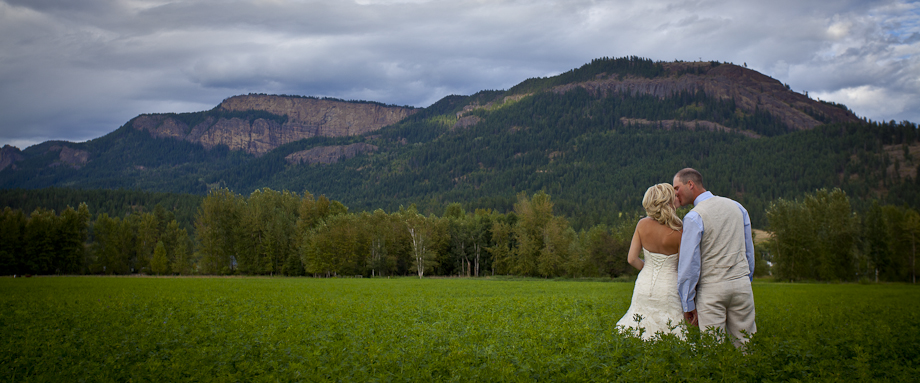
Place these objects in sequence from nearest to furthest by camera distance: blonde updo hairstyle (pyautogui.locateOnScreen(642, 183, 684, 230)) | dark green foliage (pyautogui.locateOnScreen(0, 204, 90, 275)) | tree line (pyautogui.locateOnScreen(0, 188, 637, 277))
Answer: blonde updo hairstyle (pyautogui.locateOnScreen(642, 183, 684, 230)), dark green foliage (pyautogui.locateOnScreen(0, 204, 90, 275)), tree line (pyautogui.locateOnScreen(0, 188, 637, 277))

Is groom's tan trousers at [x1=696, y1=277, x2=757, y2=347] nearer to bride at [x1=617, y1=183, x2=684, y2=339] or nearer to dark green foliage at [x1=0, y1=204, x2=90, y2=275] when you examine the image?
bride at [x1=617, y1=183, x2=684, y2=339]

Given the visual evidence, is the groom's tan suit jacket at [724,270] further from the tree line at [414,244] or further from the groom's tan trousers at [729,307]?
the tree line at [414,244]

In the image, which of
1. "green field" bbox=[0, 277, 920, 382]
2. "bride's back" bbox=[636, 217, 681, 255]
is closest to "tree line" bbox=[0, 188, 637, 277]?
"green field" bbox=[0, 277, 920, 382]

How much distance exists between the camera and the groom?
24.1ft

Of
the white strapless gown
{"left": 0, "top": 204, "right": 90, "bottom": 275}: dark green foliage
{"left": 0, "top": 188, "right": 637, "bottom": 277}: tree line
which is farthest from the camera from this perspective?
{"left": 0, "top": 188, "right": 637, "bottom": 277}: tree line

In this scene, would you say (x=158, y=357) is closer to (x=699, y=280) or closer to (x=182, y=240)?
(x=699, y=280)

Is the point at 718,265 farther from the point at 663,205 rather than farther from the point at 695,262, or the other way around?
the point at 663,205

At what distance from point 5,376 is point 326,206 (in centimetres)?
8295

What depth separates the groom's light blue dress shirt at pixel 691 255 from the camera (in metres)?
7.33

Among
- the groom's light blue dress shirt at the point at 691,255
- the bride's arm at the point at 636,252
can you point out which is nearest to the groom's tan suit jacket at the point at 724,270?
the groom's light blue dress shirt at the point at 691,255

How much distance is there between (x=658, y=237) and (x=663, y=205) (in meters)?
0.65

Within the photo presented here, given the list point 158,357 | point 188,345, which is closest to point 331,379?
point 158,357

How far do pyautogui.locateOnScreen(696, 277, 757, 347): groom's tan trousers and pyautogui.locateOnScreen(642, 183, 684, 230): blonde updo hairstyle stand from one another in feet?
3.57

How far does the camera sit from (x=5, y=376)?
352 inches
